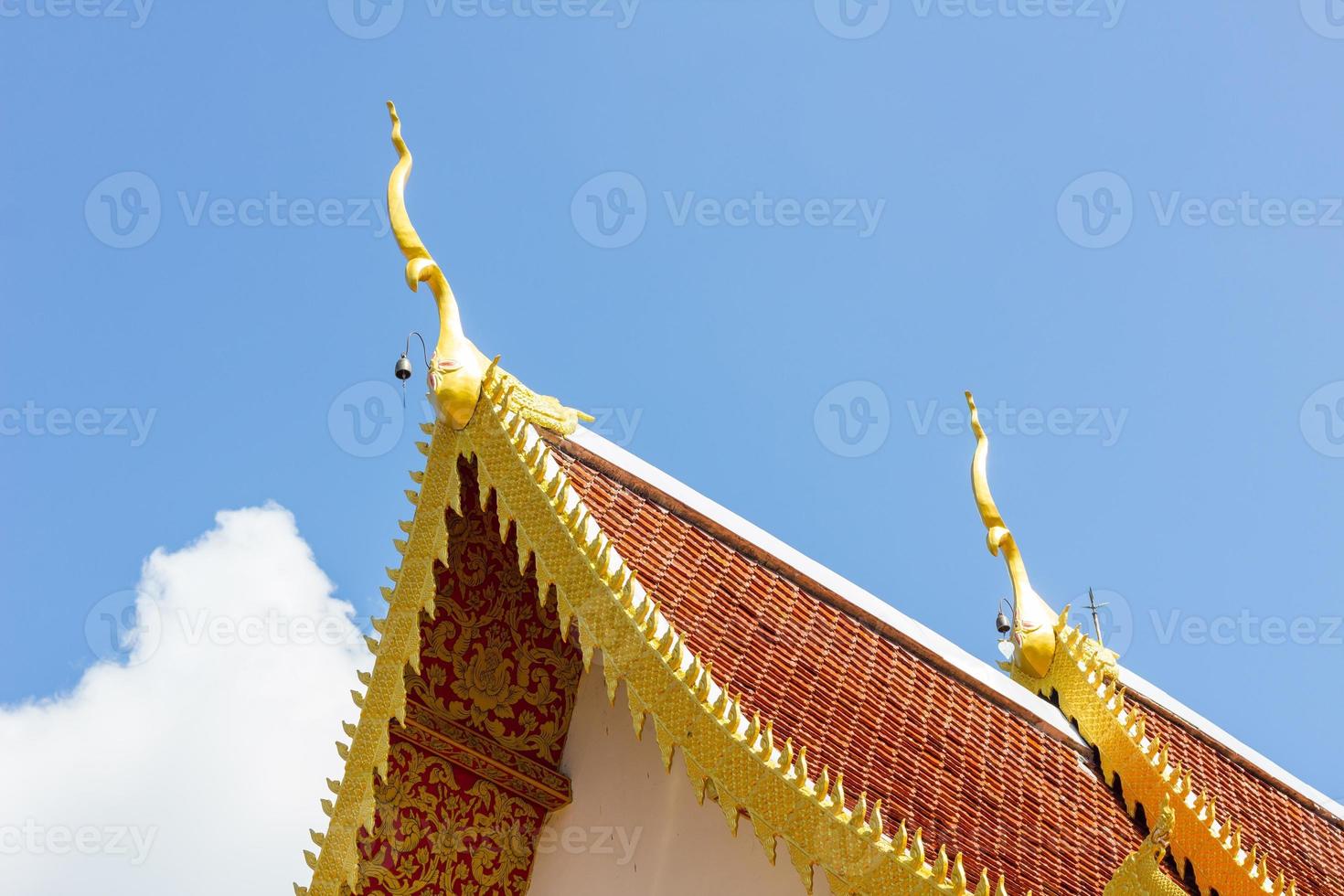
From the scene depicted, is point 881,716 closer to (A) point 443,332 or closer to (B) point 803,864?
(B) point 803,864

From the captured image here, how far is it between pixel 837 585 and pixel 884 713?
741 millimetres

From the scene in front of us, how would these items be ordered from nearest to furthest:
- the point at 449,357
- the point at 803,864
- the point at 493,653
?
the point at 803,864
the point at 449,357
the point at 493,653

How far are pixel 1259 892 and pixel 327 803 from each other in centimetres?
288

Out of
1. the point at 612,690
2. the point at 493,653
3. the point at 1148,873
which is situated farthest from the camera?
the point at 493,653

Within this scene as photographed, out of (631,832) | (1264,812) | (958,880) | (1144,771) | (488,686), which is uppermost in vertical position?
(1264,812)

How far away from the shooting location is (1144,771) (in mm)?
5367

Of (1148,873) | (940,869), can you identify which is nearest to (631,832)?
(940,869)

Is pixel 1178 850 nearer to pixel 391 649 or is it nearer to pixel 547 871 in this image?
pixel 547 871

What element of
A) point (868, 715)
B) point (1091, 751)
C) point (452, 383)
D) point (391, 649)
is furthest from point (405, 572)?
point (1091, 751)

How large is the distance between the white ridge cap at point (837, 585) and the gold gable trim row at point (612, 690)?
20.1 inches

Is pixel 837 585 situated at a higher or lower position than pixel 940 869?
higher

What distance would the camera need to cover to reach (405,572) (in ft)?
16.3

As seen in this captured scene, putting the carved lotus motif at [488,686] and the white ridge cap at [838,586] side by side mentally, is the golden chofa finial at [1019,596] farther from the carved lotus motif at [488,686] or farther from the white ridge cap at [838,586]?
the carved lotus motif at [488,686]

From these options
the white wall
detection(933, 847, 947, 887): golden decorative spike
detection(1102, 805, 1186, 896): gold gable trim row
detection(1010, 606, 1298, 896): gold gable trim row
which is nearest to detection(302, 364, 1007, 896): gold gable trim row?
detection(933, 847, 947, 887): golden decorative spike
